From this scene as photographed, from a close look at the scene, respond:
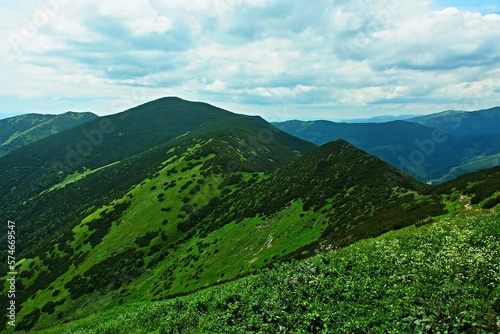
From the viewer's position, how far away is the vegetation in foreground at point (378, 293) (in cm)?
1395

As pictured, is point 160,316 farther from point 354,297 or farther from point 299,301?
point 354,297

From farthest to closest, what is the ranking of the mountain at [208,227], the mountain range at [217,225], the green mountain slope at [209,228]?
the mountain at [208,227] < the green mountain slope at [209,228] < the mountain range at [217,225]

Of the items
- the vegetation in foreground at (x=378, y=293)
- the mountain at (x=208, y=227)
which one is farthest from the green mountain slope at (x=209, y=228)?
the vegetation in foreground at (x=378, y=293)

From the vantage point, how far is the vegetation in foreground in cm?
1395

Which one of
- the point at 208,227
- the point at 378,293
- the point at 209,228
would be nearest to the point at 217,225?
the point at 209,228

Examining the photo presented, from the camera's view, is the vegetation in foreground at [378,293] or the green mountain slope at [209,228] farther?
the green mountain slope at [209,228]

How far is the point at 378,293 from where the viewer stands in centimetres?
1739

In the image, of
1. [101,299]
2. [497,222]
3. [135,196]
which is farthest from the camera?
[135,196]

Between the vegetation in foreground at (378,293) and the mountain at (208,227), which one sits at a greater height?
the vegetation in foreground at (378,293)

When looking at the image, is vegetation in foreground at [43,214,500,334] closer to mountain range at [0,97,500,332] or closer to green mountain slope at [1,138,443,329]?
mountain range at [0,97,500,332]

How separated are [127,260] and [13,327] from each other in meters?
28.0

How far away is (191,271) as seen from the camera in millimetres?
57094

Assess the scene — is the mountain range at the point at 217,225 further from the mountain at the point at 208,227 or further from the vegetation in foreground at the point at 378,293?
the vegetation in foreground at the point at 378,293

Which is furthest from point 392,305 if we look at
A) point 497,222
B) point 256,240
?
point 256,240
